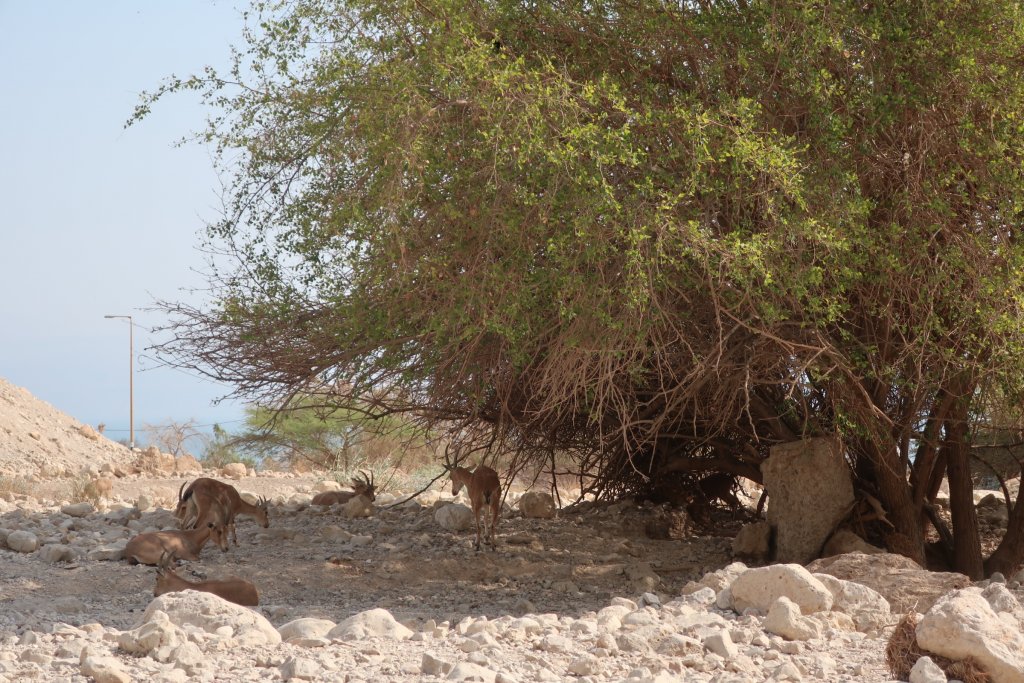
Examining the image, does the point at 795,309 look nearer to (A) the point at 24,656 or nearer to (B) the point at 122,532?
(A) the point at 24,656

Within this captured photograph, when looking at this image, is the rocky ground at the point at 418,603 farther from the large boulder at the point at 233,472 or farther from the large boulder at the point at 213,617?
the large boulder at the point at 233,472

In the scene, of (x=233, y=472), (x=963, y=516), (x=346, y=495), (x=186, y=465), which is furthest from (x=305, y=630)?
(x=186, y=465)

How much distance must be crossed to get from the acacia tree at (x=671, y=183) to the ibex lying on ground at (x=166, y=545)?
224cm

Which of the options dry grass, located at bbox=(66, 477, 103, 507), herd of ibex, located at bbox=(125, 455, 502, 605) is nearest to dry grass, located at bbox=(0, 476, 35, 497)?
dry grass, located at bbox=(66, 477, 103, 507)

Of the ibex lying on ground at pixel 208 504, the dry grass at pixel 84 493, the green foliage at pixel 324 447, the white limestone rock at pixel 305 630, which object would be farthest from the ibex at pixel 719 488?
the white limestone rock at pixel 305 630

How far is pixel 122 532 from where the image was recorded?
10734mm

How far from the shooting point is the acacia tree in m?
7.03

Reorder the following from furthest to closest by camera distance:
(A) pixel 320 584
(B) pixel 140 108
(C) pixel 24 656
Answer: (A) pixel 320 584, (B) pixel 140 108, (C) pixel 24 656

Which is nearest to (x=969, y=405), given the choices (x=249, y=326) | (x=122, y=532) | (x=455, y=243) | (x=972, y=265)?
(x=972, y=265)

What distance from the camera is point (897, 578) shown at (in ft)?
24.7

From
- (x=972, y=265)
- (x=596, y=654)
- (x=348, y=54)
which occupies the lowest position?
(x=596, y=654)

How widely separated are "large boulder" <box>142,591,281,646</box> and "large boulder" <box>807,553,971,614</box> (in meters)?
3.98

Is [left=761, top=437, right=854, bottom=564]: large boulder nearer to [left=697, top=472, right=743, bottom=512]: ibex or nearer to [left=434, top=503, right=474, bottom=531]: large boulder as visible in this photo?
[left=697, top=472, right=743, bottom=512]: ibex

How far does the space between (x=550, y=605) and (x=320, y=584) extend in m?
1.96
